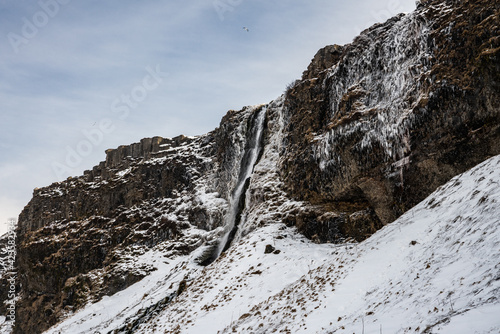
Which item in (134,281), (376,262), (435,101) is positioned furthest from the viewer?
(134,281)

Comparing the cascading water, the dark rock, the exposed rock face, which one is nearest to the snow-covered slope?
the dark rock

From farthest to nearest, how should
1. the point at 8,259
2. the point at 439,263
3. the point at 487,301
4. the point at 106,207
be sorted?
the point at 8,259 → the point at 106,207 → the point at 439,263 → the point at 487,301

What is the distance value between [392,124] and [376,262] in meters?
9.02

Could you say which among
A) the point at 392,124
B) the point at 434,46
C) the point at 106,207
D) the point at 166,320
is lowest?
the point at 166,320

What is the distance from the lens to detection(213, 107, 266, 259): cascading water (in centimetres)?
2858

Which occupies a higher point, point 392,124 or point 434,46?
point 434,46

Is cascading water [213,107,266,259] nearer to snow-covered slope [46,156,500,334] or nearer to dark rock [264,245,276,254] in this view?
snow-covered slope [46,156,500,334]

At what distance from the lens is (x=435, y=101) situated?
675 inches

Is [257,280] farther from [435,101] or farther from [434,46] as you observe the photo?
[434,46]

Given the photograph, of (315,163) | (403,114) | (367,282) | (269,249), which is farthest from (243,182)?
(367,282)

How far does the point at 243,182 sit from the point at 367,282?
21347mm

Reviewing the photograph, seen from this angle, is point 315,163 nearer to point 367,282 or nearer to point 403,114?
point 403,114

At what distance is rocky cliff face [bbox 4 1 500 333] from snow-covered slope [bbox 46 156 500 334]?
9.77 feet

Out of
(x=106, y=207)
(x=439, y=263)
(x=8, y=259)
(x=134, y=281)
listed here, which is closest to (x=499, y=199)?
(x=439, y=263)
